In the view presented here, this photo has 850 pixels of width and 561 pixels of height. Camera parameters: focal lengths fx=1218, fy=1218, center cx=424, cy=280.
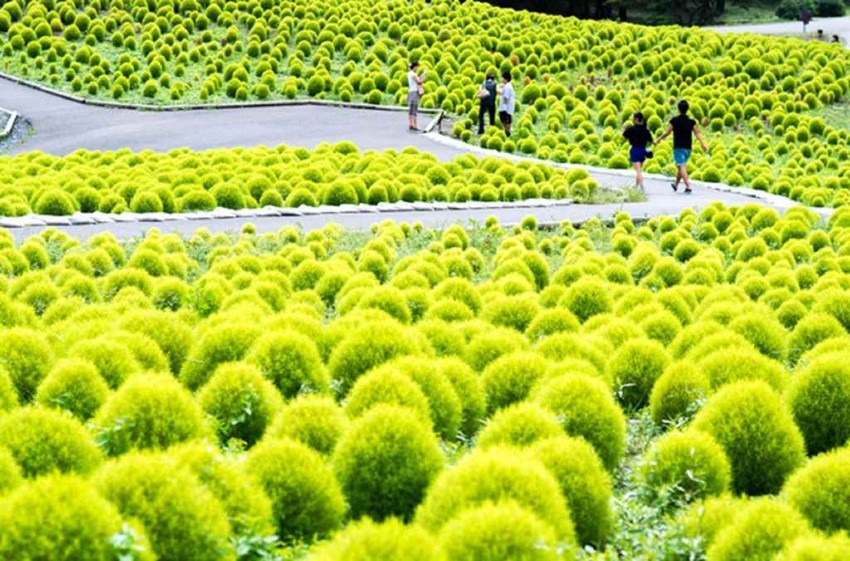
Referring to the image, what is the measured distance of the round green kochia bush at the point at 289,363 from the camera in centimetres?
710

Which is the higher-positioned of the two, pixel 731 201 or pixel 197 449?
pixel 197 449

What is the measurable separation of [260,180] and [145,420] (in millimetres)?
12130

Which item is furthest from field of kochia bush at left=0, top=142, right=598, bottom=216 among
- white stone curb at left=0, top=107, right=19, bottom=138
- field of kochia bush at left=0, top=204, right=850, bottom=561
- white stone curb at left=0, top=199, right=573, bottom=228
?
white stone curb at left=0, top=107, right=19, bottom=138

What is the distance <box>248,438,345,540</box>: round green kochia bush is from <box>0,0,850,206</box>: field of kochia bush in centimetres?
2005

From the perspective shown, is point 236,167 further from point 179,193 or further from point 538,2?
point 538,2

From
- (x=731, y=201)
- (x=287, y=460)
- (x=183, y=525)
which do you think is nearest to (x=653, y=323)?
(x=287, y=460)

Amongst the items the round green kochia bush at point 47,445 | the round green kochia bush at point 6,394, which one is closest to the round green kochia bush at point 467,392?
the round green kochia bush at point 47,445

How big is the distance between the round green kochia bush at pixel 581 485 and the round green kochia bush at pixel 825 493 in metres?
0.87

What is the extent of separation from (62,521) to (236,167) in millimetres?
15182

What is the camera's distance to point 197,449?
511cm

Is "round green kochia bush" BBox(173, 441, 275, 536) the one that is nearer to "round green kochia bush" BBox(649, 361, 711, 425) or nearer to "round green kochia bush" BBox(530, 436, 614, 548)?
"round green kochia bush" BBox(530, 436, 614, 548)

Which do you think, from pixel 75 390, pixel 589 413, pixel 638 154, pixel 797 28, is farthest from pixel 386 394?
pixel 797 28

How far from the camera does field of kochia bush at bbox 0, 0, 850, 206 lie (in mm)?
27891

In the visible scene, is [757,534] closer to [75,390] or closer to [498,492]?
[498,492]
